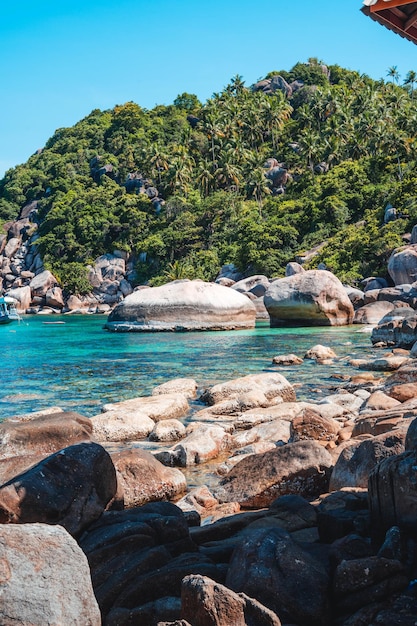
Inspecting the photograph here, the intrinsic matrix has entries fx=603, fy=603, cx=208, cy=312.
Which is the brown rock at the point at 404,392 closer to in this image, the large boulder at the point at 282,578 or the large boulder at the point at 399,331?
the large boulder at the point at 282,578

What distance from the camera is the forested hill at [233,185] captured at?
193 ft

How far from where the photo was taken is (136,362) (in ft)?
74.4

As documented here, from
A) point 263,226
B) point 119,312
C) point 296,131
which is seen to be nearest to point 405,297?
point 119,312

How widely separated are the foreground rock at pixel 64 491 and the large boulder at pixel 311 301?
29.3 metres

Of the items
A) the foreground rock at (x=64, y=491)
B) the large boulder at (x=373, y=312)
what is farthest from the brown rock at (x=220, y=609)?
the large boulder at (x=373, y=312)

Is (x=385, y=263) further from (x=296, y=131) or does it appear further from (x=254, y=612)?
(x=254, y=612)

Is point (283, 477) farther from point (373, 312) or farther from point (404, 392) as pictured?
point (373, 312)

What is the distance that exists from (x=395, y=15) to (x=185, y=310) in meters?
29.9

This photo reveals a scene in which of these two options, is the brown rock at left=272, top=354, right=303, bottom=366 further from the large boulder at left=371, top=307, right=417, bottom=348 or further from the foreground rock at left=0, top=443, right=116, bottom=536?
the foreground rock at left=0, top=443, right=116, bottom=536

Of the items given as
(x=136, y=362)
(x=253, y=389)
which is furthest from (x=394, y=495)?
(x=136, y=362)

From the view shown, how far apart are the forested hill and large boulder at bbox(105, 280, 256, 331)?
1423 centimetres

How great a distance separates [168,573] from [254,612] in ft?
3.17

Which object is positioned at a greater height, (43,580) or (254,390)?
(43,580)

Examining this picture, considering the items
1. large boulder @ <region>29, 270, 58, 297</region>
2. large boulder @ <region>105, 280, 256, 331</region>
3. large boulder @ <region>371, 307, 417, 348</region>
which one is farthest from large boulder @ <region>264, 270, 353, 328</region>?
large boulder @ <region>29, 270, 58, 297</region>
